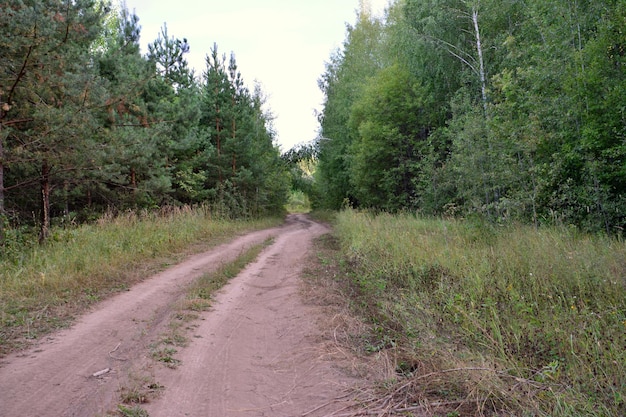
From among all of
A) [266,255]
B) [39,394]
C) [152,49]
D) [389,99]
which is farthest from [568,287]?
[152,49]

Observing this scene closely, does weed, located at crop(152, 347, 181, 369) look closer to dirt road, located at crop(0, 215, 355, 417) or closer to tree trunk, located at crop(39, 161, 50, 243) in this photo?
dirt road, located at crop(0, 215, 355, 417)

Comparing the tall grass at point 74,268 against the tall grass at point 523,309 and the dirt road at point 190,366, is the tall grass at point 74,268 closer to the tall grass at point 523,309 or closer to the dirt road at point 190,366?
the dirt road at point 190,366

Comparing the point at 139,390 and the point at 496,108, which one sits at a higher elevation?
the point at 496,108

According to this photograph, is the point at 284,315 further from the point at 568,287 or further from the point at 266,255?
the point at 266,255

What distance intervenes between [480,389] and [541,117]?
10.1 metres

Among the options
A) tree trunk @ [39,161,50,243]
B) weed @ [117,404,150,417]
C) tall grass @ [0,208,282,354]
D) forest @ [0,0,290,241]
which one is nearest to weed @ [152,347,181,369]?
weed @ [117,404,150,417]

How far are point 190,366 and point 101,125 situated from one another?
34.9 ft

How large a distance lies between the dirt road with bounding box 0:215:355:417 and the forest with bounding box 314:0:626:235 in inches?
243

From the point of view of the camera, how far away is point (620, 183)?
9.60 m

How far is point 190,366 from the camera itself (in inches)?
158

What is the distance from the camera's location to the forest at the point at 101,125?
8.85 m

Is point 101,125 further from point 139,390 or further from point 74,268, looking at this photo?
point 139,390

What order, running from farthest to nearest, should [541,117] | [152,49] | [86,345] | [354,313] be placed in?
[152,49] → [541,117] → [354,313] → [86,345]

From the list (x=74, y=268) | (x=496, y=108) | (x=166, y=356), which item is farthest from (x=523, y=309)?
(x=496, y=108)
